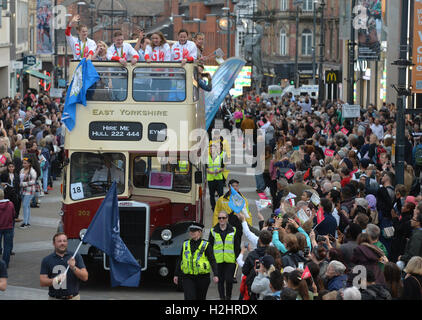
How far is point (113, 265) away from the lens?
13.2m

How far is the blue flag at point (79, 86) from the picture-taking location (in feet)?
52.3

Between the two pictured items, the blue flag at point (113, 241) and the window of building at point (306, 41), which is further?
the window of building at point (306, 41)

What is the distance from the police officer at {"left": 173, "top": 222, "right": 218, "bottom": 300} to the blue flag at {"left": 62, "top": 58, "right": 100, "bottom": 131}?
12.5ft

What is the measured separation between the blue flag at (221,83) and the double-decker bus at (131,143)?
11280 millimetres

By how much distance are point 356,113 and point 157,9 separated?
115417 millimetres

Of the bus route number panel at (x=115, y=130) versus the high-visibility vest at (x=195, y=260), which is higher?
the bus route number panel at (x=115, y=130)

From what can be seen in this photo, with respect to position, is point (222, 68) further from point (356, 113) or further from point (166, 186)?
point (166, 186)

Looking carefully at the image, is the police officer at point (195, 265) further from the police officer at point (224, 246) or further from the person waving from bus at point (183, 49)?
the person waving from bus at point (183, 49)

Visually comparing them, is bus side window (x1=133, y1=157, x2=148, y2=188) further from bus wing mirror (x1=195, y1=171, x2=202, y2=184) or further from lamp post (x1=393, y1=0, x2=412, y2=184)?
lamp post (x1=393, y1=0, x2=412, y2=184)

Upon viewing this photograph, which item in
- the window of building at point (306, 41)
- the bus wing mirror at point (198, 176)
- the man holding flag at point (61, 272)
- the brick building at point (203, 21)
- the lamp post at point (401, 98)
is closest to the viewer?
the man holding flag at point (61, 272)

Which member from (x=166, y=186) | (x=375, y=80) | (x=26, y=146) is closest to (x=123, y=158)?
(x=166, y=186)

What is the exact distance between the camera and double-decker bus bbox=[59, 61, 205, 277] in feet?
52.3

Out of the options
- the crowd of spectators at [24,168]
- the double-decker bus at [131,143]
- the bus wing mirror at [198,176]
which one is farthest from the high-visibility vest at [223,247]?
the crowd of spectators at [24,168]

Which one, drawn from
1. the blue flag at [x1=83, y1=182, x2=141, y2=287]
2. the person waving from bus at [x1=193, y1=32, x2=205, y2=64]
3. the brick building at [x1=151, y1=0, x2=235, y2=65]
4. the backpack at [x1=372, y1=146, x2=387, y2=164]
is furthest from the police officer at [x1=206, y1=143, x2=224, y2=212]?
the brick building at [x1=151, y1=0, x2=235, y2=65]
